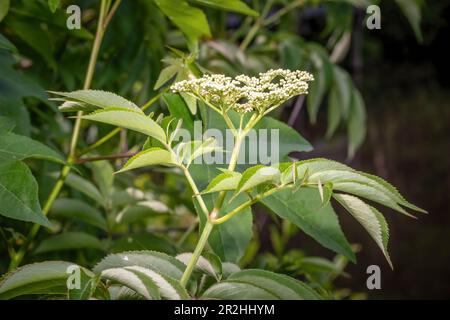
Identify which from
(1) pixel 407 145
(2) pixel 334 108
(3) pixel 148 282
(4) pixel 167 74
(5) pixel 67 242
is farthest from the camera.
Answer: (1) pixel 407 145

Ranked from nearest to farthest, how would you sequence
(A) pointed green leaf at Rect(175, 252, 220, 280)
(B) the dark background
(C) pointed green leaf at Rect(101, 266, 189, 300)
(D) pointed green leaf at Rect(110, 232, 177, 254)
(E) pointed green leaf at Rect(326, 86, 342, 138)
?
(C) pointed green leaf at Rect(101, 266, 189, 300) < (A) pointed green leaf at Rect(175, 252, 220, 280) < (D) pointed green leaf at Rect(110, 232, 177, 254) < (E) pointed green leaf at Rect(326, 86, 342, 138) < (B) the dark background

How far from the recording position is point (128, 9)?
2.82ft

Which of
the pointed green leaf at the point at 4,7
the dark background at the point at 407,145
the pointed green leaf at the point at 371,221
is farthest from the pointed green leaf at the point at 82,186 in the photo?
the dark background at the point at 407,145

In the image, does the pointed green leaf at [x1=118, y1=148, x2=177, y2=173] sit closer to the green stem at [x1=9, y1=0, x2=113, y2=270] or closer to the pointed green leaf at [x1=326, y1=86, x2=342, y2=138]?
the green stem at [x1=9, y1=0, x2=113, y2=270]

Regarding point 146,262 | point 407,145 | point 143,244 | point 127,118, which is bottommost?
point 407,145

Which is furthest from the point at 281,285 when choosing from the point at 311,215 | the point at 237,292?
the point at 311,215

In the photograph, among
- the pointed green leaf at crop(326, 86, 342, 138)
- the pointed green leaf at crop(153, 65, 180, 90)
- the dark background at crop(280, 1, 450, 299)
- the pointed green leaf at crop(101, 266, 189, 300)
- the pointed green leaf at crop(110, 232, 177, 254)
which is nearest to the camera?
the pointed green leaf at crop(101, 266, 189, 300)

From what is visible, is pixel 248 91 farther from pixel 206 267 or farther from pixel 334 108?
pixel 334 108

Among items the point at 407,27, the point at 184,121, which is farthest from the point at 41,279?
the point at 407,27

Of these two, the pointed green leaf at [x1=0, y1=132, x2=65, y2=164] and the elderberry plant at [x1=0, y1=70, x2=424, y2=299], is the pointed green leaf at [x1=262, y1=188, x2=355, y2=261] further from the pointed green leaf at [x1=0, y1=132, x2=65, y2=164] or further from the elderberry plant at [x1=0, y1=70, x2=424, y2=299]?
the pointed green leaf at [x1=0, y1=132, x2=65, y2=164]

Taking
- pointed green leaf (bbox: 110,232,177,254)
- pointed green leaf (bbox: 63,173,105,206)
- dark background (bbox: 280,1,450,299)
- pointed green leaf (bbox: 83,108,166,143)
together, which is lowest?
dark background (bbox: 280,1,450,299)

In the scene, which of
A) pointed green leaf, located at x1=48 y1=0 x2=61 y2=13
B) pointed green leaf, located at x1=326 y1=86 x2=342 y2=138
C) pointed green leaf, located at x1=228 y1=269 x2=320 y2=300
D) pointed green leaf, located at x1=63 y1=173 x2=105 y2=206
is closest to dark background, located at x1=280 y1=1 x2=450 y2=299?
pointed green leaf, located at x1=326 y1=86 x2=342 y2=138

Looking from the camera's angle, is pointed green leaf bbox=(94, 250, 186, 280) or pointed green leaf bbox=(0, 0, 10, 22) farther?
pointed green leaf bbox=(0, 0, 10, 22)

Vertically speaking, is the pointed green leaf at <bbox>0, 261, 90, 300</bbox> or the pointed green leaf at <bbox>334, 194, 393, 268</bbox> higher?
the pointed green leaf at <bbox>334, 194, 393, 268</bbox>
